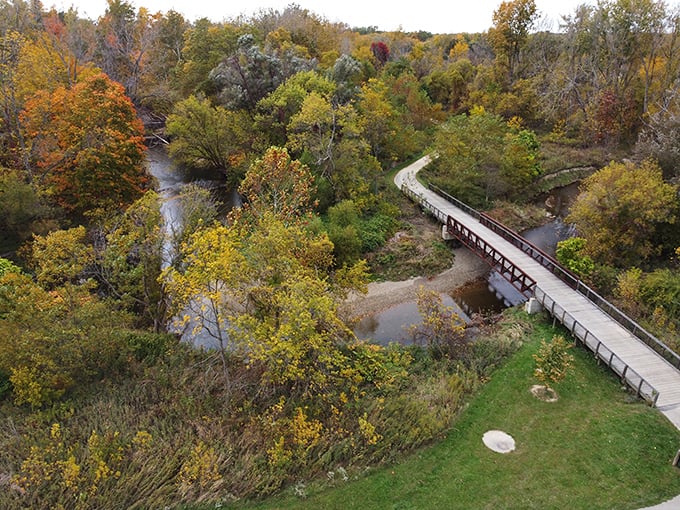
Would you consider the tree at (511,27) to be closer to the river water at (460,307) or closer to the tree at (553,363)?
the river water at (460,307)

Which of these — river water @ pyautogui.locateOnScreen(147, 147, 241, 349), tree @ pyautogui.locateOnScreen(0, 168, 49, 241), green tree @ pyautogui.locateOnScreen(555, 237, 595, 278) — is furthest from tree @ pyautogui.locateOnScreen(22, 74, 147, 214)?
green tree @ pyautogui.locateOnScreen(555, 237, 595, 278)

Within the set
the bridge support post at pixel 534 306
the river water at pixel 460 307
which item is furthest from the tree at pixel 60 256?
the bridge support post at pixel 534 306

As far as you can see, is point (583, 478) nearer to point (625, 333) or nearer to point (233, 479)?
point (625, 333)

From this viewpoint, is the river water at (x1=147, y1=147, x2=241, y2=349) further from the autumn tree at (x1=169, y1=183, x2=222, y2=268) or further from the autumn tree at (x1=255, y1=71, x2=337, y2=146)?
the autumn tree at (x1=169, y1=183, x2=222, y2=268)

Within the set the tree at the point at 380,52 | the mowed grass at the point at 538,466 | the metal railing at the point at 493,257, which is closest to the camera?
the mowed grass at the point at 538,466

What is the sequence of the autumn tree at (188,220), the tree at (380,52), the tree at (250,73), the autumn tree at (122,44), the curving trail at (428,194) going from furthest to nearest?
the tree at (380,52)
the autumn tree at (122,44)
the tree at (250,73)
the autumn tree at (188,220)
the curving trail at (428,194)

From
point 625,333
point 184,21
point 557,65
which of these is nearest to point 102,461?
point 625,333

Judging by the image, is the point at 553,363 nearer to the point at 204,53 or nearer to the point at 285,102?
the point at 285,102
